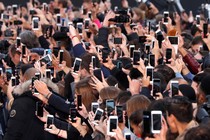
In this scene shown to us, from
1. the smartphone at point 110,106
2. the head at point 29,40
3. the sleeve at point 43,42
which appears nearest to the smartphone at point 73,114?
the smartphone at point 110,106

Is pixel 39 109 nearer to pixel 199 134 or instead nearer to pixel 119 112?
pixel 119 112

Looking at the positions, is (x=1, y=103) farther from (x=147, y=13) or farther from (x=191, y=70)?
(x=147, y=13)

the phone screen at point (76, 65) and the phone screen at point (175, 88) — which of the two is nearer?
the phone screen at point (175, 88)

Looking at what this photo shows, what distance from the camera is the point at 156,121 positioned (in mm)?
7430

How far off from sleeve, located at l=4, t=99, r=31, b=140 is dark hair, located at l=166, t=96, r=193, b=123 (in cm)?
257

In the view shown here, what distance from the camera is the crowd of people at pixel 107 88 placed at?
7.95m

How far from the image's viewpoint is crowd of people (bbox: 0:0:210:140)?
26.1ft

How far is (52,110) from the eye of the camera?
1045 centimetres

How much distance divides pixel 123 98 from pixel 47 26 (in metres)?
7.62

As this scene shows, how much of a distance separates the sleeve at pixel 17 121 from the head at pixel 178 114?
2.61 metres

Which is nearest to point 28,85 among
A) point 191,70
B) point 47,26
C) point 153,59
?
point 153,59

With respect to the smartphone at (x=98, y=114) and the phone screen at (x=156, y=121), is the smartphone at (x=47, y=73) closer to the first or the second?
the smartphone at (x=98, y=114)

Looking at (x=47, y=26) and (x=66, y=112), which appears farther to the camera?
(x=47, y=26)

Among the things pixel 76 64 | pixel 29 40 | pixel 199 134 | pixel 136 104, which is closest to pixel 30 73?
pixel 76 64
